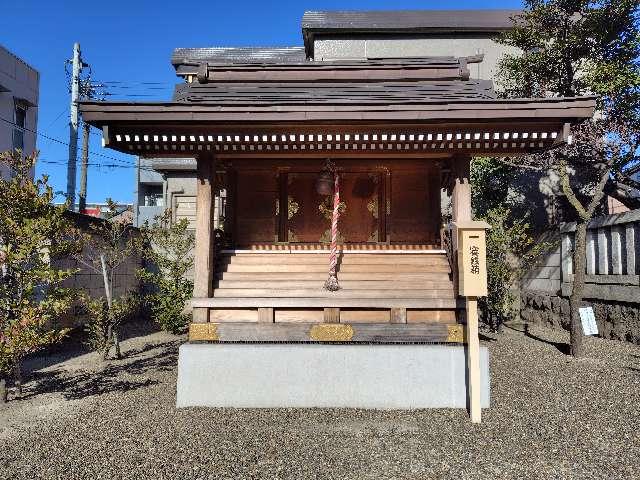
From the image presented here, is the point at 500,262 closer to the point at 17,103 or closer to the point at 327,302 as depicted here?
the point at 327,302

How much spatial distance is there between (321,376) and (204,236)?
280 centimetres

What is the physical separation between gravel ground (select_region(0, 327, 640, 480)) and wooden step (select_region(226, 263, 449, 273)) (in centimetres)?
222

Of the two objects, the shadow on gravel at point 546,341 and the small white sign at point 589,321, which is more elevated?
the small white sign at point 589,321

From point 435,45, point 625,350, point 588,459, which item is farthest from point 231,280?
point 435,45

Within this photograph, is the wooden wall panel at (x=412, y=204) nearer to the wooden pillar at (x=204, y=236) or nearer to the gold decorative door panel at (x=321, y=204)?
the gold decorative door panel at (x=321, y=204)

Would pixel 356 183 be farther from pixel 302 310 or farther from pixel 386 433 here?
pixel 386 433

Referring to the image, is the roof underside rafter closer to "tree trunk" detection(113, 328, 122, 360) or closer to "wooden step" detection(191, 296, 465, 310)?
"wooden step" detection(191, 296, 465, 310)

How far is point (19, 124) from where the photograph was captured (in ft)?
68.7

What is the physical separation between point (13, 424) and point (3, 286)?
6.44 ft

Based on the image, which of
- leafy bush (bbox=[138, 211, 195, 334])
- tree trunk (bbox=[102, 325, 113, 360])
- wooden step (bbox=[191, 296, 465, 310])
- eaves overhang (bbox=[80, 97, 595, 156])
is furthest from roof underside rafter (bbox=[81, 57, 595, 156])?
leafy bush (bbox=[138, 211, 195, 334])

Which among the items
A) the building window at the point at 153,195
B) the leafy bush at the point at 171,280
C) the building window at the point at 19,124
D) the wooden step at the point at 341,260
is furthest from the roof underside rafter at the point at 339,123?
the building window at the point at 153,195

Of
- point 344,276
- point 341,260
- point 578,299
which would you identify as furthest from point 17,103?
point 578,299

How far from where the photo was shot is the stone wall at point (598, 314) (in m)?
10.3

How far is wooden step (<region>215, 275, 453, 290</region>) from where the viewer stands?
729 centimetres
